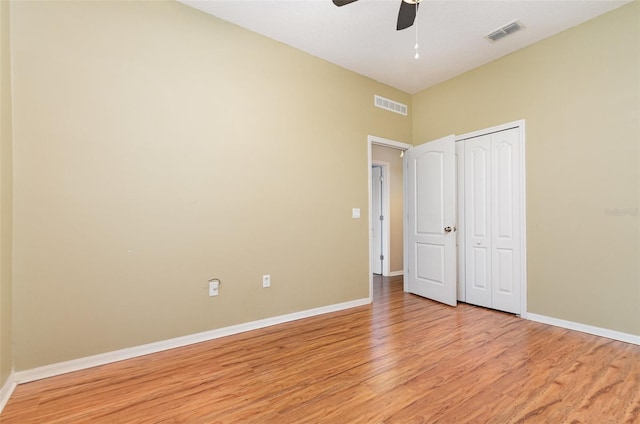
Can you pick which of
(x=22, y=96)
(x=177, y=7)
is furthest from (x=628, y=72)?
(x=22, y=96)

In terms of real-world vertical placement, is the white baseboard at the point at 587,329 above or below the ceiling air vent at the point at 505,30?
below

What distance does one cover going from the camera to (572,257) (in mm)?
2902

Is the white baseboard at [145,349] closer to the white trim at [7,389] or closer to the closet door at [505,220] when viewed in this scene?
the white trim at [7,389]

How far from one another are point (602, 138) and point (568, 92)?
0.58m

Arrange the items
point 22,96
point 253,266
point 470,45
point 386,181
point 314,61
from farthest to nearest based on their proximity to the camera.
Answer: point 386,181 → point 314,61 → point 470,45 → point 253,266 → point 22,96

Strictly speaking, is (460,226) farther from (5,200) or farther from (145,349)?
(5,200)

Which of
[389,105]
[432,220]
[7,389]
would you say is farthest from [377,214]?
[7,389]

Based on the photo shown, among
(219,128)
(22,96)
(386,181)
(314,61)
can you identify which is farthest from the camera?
(386,181)

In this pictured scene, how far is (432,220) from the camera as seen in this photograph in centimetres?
398

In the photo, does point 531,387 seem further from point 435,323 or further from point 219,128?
point 219,128

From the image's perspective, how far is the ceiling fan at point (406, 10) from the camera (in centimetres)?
217

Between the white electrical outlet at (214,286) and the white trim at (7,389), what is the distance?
51.8 inches

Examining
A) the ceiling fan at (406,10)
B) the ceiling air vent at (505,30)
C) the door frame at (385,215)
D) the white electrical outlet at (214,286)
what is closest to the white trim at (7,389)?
the white electrical outlet at (214,286)

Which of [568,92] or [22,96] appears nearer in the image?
[22,96]
